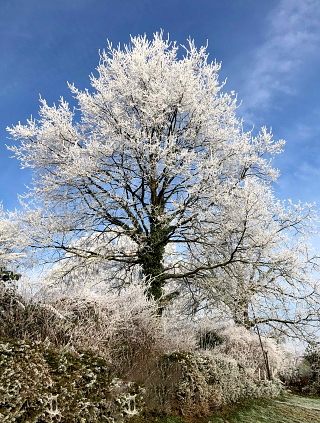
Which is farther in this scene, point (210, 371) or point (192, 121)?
point (192, 121)

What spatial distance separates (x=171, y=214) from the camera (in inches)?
383

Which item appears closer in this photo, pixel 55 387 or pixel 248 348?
pixel 55 387

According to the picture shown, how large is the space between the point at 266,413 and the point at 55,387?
5747 millimetres

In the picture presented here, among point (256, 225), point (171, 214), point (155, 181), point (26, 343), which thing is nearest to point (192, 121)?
point (155, 181)

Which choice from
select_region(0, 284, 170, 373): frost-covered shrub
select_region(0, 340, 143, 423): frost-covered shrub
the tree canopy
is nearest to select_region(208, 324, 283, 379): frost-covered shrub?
the tree canopy

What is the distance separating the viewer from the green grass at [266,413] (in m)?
6.00

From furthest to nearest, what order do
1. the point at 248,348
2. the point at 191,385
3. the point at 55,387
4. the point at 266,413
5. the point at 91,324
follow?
1. the point at 248,348
2. the point at 266,413
3. the point at 191,385
4. the point at 91,324
5. the point at 55,387

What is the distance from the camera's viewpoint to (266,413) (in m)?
7.04

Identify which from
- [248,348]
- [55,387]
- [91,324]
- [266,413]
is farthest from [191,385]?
[248,348]

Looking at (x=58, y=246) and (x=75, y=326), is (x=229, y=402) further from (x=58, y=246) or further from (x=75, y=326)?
(x=58, y=246)

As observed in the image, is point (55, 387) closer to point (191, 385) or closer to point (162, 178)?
point (191, 385)

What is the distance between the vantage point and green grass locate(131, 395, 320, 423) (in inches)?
236

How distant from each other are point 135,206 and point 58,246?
2.50 meters

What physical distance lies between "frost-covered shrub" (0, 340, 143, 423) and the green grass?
173 cm
